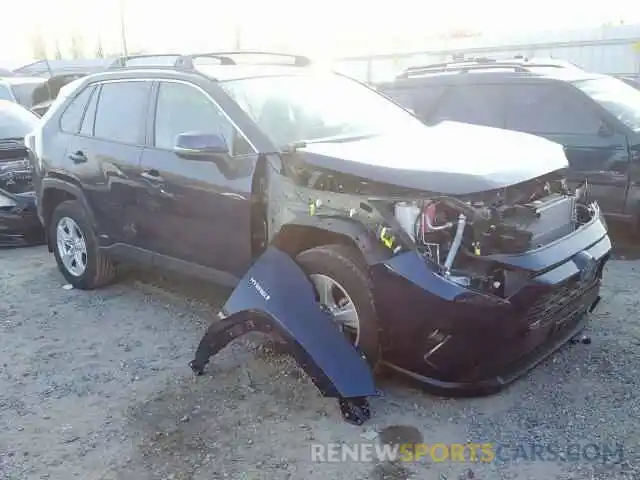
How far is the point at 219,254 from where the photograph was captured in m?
4.38

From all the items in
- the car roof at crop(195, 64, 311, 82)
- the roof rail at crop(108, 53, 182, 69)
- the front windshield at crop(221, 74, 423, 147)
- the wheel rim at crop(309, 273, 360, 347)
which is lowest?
the wheel rim at crop(309, 273, 360, 347)

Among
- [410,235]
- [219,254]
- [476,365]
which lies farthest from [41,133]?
[476,365]

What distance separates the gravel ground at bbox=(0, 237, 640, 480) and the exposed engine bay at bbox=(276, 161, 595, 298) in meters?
0.77

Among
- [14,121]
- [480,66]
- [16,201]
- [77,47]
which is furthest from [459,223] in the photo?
[77,47]

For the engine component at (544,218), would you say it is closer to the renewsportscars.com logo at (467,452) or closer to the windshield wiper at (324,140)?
the renewsportscars.com logo at (467,452)

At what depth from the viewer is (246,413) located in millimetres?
3600

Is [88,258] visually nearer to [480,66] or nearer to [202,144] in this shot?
[202,144]

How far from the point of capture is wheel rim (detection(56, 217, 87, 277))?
5.70 m

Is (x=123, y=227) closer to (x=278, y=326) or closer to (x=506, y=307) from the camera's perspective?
(x=278, y=326)

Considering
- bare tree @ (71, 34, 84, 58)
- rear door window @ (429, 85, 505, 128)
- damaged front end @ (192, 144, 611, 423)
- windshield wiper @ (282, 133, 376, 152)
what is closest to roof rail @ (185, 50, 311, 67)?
windshield wiper @ (282, 133, 376, 152)

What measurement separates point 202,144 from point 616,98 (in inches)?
171

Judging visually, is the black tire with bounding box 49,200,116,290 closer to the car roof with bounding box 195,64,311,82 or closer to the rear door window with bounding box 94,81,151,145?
the rear door window with bounding box 94,81,151,145

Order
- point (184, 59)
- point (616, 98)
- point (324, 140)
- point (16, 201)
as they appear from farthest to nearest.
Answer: point (16, 201)
point (616, 98)
point (184, 59)
point (324, 140)

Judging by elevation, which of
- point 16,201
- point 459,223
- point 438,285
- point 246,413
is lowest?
point 246,413
